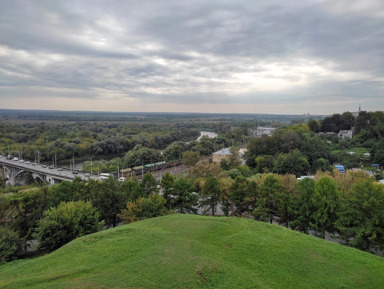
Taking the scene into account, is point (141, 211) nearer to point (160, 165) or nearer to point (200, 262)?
point (200, 262)

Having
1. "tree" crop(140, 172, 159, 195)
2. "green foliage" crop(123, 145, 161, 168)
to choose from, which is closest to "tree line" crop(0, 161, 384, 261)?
"tree" crop(140, 172, 159, 195)

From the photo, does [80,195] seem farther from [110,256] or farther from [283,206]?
[283,206]

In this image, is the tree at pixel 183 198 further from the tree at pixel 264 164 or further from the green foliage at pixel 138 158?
the green foliage at pixel 138 158

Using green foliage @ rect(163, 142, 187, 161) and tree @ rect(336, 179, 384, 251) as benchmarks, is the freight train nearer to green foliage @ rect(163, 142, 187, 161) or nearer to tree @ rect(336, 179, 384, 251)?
green foliage @ rect(163, 142, 187, 161)

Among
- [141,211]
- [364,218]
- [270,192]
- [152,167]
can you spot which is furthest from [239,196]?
[152,167]

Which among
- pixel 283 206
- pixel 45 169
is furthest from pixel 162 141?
pixel 283 206

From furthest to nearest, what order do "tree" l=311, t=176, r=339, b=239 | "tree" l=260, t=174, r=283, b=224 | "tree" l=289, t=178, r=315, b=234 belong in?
"tree" l=260, t=174, r=283, b=224 < "tree" l=289, t=178, r=315, b=234 < "tree" l=311, t=176, r=339, b=239

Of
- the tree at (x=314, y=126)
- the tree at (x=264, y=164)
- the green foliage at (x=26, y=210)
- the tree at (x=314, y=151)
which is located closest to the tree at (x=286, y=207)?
the green foliage at (x=26, y=210)
